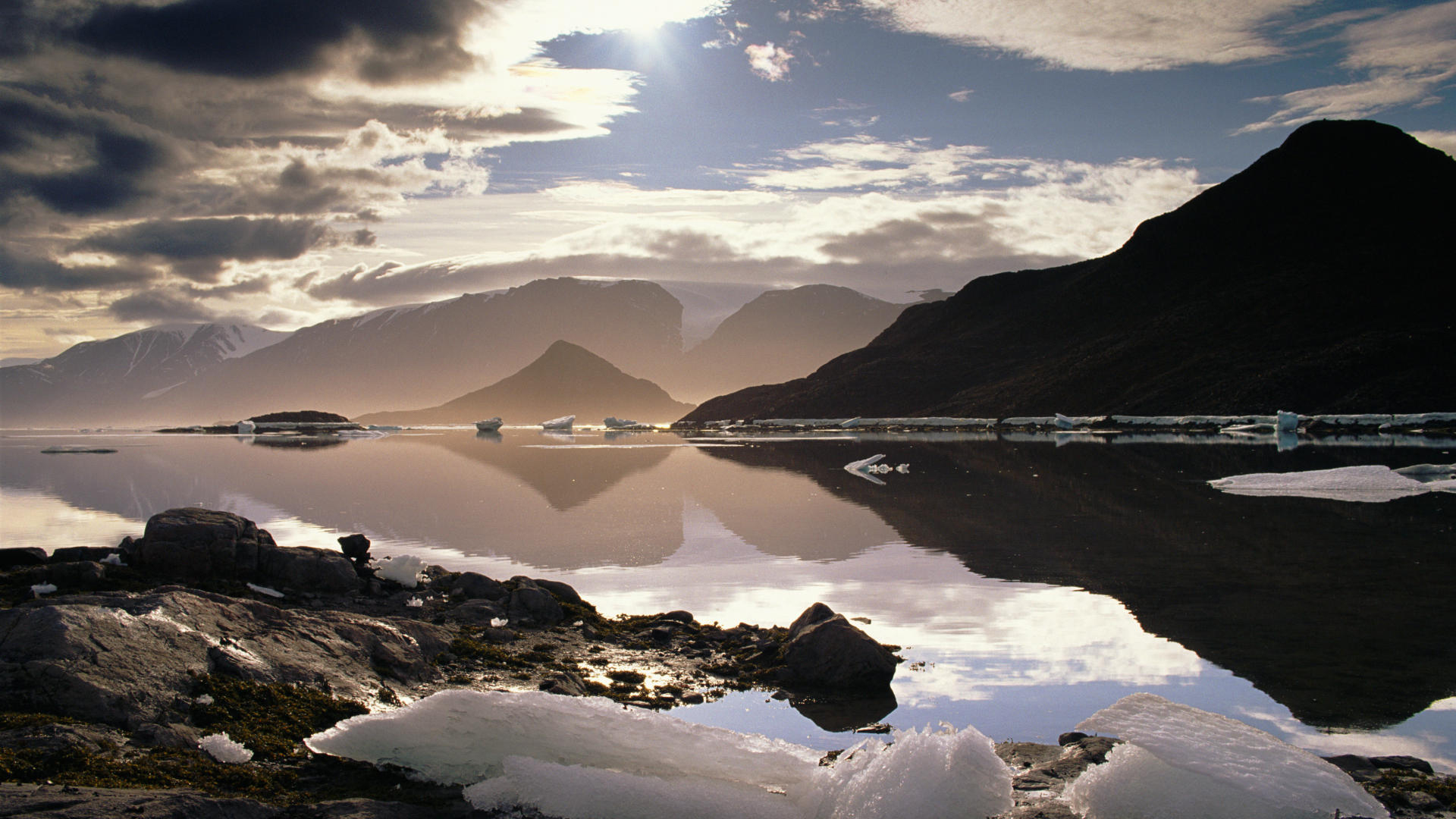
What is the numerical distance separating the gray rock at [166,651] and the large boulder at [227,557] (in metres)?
3.01

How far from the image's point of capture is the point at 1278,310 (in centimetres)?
10681

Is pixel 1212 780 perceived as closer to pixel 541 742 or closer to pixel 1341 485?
pixel 541 742

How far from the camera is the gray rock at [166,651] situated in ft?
21.2

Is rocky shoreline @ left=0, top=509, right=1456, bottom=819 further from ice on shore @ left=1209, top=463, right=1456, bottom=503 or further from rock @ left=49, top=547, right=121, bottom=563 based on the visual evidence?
ice on shore @ left=1209, top=463, right=1456, bottom=503

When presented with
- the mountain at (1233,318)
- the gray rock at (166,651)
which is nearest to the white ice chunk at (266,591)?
the gray rock at (166,651)

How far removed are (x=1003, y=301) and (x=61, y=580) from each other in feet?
536

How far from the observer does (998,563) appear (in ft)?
52.2

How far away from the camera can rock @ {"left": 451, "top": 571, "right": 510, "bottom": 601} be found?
1271cm

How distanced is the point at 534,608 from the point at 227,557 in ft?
14.7

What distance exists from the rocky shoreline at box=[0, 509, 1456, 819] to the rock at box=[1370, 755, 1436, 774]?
0.02 m

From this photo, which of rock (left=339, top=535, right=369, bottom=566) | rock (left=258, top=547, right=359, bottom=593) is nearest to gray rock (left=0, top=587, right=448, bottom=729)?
rock (left=258, top=547, right=359, bottom=593)

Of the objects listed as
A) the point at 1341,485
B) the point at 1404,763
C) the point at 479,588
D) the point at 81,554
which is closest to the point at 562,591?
the point at 479,588

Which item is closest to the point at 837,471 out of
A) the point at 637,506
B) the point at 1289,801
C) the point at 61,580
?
the point at 637,506

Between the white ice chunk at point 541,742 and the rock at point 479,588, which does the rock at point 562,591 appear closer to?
the rock at point 479,588
